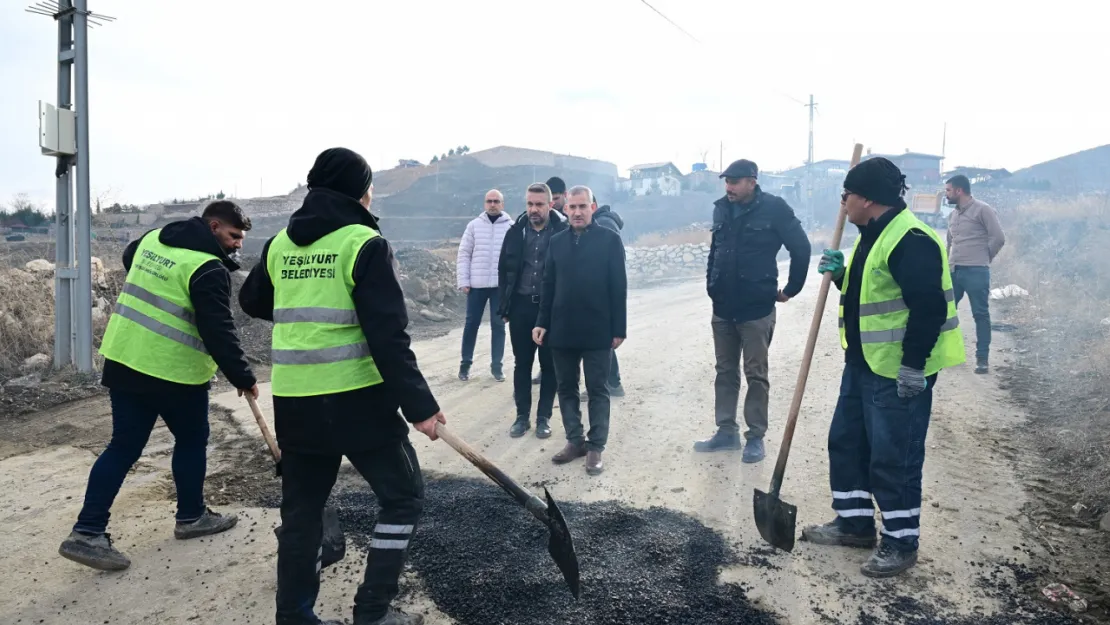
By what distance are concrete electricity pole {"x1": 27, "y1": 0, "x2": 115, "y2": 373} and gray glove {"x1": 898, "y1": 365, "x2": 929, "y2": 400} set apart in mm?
7658

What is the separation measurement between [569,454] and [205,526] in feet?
7.57

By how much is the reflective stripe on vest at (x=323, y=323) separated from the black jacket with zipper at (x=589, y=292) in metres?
2.25

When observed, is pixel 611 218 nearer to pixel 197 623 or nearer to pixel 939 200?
pixel 197 623

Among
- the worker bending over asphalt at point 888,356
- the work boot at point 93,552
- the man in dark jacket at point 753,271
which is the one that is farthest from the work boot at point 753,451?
the work boot at point 93,552

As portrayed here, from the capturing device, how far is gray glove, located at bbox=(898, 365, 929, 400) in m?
3.19

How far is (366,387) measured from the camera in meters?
2.60

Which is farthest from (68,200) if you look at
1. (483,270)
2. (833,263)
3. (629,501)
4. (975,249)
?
(975,249)

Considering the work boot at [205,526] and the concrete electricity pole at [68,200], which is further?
the concrete electricity pole at [68,200]

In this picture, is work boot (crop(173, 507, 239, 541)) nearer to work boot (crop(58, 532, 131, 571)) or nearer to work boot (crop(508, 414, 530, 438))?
work boot (crop(58, 532, 131, 571))

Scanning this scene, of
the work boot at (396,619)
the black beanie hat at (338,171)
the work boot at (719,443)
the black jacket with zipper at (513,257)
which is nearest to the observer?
the black beanie hat at (338,171)

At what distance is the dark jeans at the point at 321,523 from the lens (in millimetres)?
2645

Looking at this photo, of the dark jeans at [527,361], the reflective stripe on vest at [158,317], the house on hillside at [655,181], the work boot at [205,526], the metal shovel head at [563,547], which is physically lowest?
the work boot at [205,526]

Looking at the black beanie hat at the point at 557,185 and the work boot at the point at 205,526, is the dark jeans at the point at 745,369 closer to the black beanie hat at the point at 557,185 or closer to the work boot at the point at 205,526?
the black beanie hat at the point at 557,185

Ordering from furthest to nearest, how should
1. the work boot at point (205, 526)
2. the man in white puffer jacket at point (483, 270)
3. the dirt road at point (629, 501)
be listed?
the man in white puffer jacket at point (483, 270)
the work boot at point (205, 526)
the dirt road at point (629, 501)
